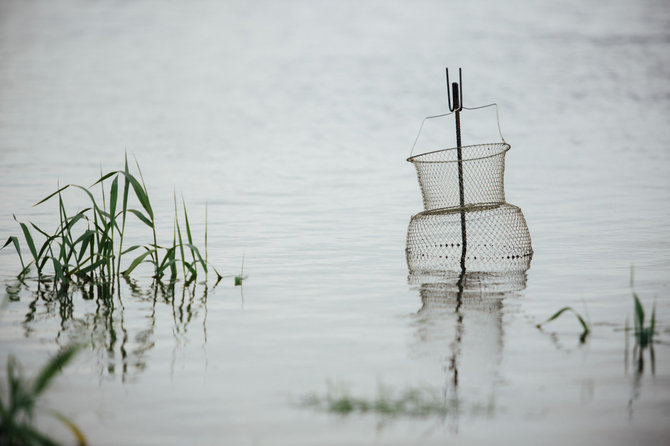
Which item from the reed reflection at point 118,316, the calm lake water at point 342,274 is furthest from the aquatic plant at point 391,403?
the reed reflection at point 118,316

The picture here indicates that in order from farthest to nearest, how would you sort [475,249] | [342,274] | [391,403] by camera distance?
1. [475,249]
2. [342,274]
3. [391,403]

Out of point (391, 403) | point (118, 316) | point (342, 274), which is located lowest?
point (391, 403)

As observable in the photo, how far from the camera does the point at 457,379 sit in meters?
4.98

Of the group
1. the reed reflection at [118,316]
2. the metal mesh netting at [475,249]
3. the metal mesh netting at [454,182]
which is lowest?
the reed reflection at [118,316]

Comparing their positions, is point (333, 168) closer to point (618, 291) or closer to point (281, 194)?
point (281, 194)

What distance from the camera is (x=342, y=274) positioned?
8070 mm

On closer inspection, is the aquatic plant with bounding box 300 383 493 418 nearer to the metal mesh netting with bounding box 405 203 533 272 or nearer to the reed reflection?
the reed reflection

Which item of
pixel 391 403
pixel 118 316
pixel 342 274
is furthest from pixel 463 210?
pixel 391 403

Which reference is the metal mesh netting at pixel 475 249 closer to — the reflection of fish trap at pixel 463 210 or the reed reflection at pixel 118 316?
the reflection of fish trap at pixel 463 210

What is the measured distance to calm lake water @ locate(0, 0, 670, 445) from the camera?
15.0 ft

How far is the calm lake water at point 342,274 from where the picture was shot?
4559 millimetres

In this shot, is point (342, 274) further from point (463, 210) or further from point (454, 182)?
point (454, 182)

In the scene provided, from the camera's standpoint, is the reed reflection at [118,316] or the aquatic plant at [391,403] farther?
the reed reflection at [118,316]

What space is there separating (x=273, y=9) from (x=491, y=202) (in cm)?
5524
